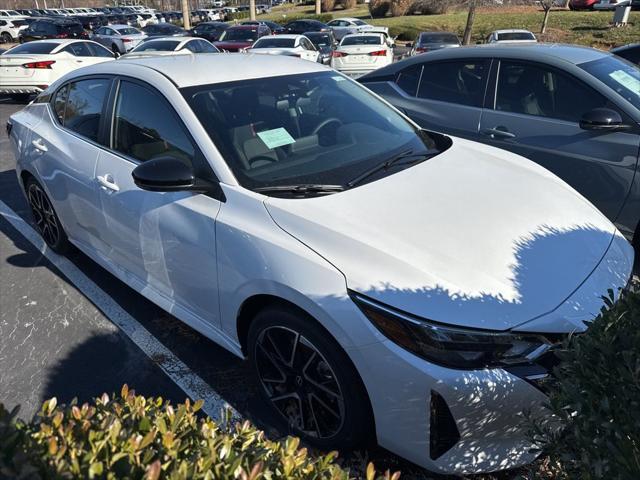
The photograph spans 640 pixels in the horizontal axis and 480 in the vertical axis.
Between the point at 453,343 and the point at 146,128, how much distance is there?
216 cm

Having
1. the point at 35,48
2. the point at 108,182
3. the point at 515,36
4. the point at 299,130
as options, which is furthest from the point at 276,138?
the point at 515,36

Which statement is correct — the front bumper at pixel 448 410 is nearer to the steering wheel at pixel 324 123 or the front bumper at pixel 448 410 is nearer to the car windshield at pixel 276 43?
the steering wheel at pixel 324 123

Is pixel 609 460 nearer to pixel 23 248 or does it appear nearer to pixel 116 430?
pixel 116 430

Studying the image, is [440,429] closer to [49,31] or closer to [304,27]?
[49,31]

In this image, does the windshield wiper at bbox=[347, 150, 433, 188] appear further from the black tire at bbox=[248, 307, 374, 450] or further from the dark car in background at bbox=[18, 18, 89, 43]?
the dark car in background at bbox=[18, 18, 89, 43]

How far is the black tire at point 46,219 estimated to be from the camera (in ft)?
13.5

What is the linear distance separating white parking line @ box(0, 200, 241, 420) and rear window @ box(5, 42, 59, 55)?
30.0 ft

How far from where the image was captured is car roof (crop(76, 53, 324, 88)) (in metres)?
2.96

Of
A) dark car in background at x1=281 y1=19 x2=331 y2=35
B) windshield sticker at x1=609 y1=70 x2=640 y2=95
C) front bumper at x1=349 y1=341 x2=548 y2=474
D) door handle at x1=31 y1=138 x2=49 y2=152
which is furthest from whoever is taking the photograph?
dark car in background at x1=281 y1=19 x2=331 y2=35

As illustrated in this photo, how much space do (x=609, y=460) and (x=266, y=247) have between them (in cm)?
147

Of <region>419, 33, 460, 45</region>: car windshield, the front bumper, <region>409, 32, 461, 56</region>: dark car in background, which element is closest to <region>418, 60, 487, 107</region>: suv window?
the front bumper

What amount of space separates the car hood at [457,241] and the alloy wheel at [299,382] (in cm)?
46

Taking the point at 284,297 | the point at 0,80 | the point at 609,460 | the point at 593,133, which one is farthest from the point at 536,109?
the point at 0,80

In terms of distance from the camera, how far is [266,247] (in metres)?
2.25
